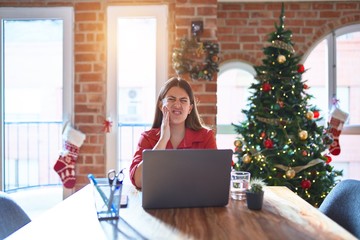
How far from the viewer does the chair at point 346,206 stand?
1.38m

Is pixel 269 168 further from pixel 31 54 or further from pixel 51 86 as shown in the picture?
pixel 31 54

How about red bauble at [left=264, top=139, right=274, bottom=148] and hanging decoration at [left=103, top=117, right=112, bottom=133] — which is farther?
hanging decoration at [left=103, top=117, right=112, bottom=133]

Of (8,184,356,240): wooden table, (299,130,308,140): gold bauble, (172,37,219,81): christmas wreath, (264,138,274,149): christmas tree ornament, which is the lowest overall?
(8,184,356,240): wooden table

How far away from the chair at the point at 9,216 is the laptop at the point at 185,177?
1.65ft

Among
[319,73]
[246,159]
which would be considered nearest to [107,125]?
[246,159]

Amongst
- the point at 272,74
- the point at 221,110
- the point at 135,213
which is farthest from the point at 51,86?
the point at 135,213

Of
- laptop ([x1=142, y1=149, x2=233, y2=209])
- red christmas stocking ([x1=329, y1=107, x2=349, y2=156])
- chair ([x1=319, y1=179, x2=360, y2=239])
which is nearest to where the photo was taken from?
laptop ([x1=142, y1=149, x2=233, y2=209])

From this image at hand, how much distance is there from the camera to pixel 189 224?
113 centimetres

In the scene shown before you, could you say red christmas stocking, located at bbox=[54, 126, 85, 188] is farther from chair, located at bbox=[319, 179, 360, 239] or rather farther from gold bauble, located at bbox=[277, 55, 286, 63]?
chair, located at bbox=[319, 179, 360, 239]

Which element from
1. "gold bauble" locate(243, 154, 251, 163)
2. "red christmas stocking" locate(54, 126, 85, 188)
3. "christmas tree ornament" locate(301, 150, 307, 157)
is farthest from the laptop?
"red christmas stocking" locate(54, 126, 85, 188)

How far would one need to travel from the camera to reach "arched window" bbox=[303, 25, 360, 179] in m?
3.90

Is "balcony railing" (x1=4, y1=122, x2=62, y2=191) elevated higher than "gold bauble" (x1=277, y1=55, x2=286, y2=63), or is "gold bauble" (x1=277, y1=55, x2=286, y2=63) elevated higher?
"gold bauble" (x1=277, y1=55, x2=286, y2=63)

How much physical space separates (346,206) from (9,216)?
135cm

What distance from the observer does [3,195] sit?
139 cm
